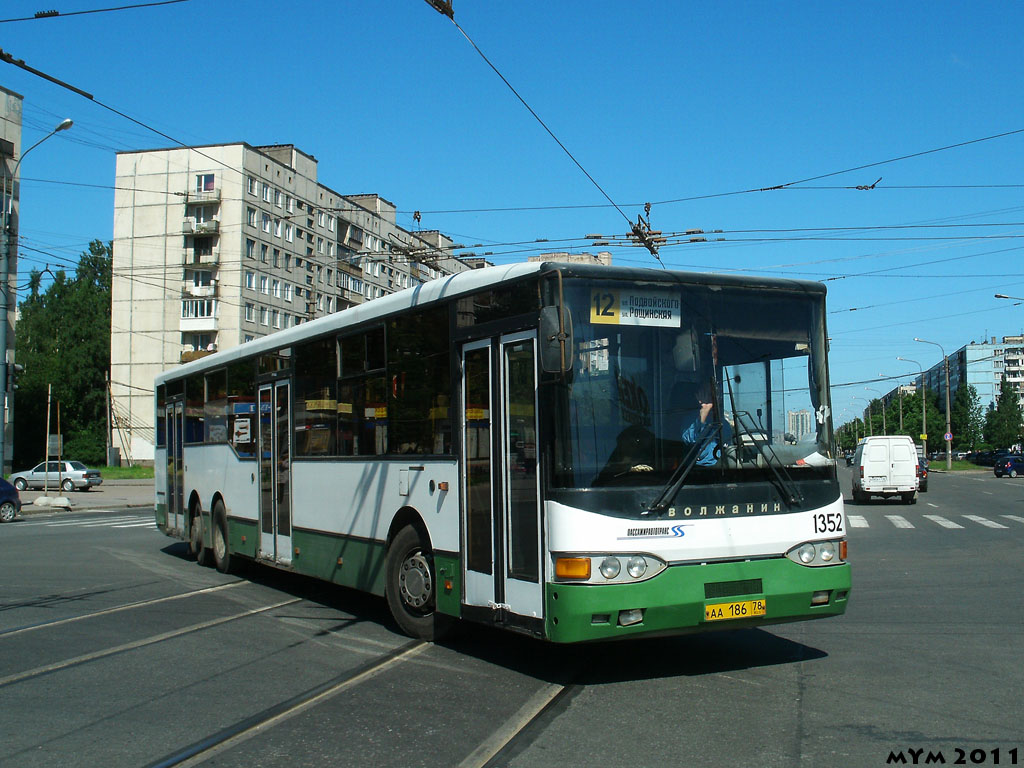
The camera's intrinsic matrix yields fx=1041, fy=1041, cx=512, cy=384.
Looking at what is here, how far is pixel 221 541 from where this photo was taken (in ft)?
47.2

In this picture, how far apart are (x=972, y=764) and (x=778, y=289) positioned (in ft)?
12.0

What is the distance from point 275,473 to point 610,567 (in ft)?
21.0

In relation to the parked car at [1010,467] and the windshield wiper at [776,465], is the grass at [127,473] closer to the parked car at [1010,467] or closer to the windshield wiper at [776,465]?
the parked car at [1010,467]

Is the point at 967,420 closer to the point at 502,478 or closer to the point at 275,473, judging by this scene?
the point at 275,473

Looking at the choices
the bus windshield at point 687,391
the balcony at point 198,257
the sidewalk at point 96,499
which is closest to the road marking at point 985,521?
the bus windshield at point 687,391

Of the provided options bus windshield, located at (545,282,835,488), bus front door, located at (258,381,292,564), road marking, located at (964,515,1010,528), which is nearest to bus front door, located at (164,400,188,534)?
bus front door, located at (258,381,292,564)

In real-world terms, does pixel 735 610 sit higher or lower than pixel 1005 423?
lower

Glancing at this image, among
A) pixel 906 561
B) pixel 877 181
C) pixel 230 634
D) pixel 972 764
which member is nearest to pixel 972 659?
pixel 972 764

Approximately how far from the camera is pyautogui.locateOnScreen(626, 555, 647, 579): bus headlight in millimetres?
6684

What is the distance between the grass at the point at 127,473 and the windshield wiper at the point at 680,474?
2433 inches

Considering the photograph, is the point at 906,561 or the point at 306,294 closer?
the point at 906,561

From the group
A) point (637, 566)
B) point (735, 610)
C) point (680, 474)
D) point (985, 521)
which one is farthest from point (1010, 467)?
point (637, 566)

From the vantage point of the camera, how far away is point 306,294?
78.9 m

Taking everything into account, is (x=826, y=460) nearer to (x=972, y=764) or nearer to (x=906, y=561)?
(x=972, y=764)
